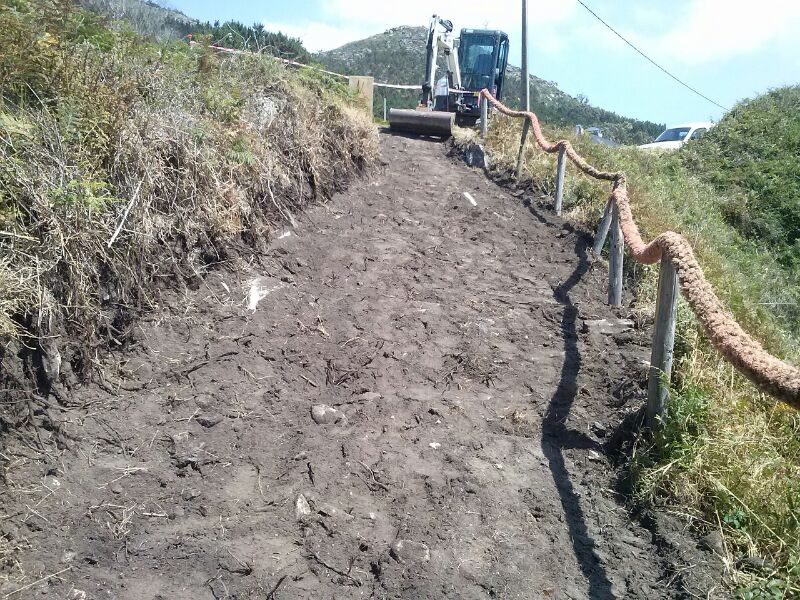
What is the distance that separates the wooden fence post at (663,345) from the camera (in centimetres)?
410

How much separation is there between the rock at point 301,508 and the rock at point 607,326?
10.9 ft

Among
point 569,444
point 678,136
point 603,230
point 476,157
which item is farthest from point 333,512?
point 678,136

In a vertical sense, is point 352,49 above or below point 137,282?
above

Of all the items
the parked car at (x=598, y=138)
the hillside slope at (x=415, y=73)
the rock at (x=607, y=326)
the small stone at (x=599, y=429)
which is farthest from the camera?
the hillside slope at (x=415, y=73)

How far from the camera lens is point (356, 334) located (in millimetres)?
5418

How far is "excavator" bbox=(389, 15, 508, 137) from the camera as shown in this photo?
44.9 ft

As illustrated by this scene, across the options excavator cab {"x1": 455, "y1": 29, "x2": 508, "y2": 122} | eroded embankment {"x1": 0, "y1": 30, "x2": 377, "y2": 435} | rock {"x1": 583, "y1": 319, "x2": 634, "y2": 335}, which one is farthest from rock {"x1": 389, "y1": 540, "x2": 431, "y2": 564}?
excavator cab {"x1": 455, "y1": 29, "x2": 508, "y2": 122}

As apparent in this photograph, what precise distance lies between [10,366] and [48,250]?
756mm

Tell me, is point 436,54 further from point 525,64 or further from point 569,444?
point 569,444

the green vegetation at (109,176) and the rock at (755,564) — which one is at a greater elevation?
the green vegetation at (109,176)

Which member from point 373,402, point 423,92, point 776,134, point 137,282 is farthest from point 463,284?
point 776,134

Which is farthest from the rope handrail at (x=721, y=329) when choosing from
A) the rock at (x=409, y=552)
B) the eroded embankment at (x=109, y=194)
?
the eroded embankment at (x=109, y=194)

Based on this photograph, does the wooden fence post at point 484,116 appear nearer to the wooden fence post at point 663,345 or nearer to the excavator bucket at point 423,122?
the excavator bucket at point 423,122

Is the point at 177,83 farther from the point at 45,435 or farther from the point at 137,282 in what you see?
the point at 45,435
